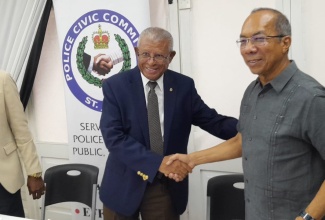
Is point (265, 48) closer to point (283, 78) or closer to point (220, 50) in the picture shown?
point (283, 78)

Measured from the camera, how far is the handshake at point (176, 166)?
1.91 meters

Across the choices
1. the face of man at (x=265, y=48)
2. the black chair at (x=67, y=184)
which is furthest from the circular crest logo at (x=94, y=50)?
the face of man at (x=265, y=48)

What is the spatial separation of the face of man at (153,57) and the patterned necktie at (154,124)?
0.37 ft

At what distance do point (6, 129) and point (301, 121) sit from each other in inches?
69.8

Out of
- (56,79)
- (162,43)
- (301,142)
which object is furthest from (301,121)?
Answer: (56,79)

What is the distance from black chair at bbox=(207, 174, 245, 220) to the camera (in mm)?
2061

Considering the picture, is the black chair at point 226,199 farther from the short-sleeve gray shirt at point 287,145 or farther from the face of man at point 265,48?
the face of man at point 265,48

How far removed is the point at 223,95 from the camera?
2.76 metres

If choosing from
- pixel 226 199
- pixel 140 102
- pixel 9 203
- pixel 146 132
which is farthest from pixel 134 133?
pixel 9 203

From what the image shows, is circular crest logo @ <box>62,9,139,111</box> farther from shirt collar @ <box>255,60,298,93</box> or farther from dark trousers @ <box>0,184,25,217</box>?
shirt collar @ <box>255,60,298,93</box>

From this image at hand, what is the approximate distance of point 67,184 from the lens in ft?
8.25

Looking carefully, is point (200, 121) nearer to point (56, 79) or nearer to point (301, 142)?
point (301, 142)

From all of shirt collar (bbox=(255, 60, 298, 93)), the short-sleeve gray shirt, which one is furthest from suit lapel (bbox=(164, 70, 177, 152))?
shirt collar (bbox=(255, 60, 298, 93))

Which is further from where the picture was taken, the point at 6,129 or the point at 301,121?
the point at 6,129
